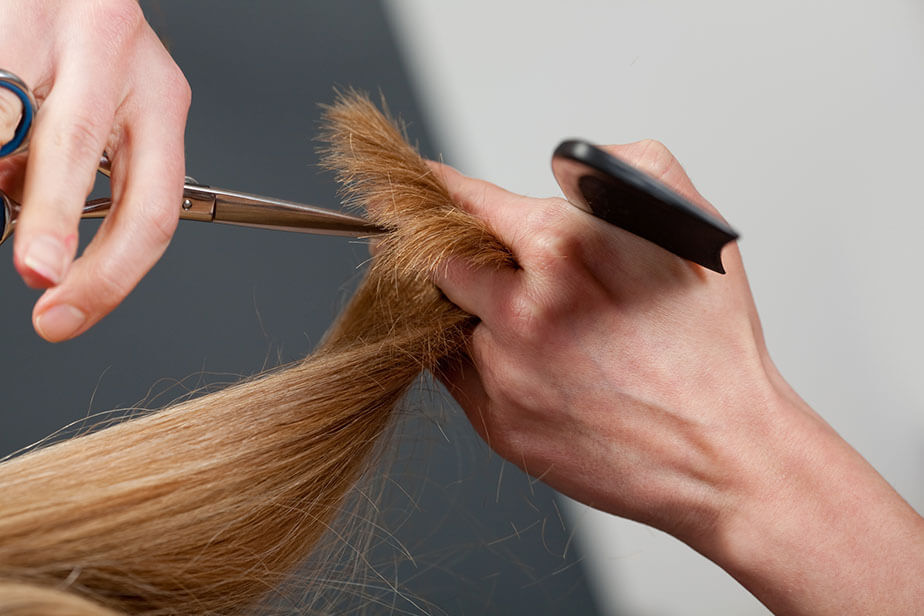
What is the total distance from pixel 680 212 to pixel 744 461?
31cm

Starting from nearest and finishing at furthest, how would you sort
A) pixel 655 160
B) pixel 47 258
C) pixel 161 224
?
pixel 47 258 < pixel 161 224 < pixel 655 160

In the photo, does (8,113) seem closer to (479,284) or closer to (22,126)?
(22,126)

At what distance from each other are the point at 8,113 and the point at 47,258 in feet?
0.44

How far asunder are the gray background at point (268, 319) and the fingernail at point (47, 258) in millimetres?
694

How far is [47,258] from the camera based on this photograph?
0.53m

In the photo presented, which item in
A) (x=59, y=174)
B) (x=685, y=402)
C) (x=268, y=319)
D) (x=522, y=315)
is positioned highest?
(x=268, y=319)

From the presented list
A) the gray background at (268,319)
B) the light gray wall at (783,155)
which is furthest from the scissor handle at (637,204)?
the light gray wall at (783,155)

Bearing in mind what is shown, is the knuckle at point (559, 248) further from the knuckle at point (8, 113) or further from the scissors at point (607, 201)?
the knuckle at point (8, 113)

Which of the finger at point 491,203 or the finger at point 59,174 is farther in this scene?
the finger at point 491,203

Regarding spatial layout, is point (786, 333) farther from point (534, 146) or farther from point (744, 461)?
point (744, 461)

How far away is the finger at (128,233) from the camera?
0.58 metres

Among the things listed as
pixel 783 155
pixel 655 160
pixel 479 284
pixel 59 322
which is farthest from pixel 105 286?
pixel 783 155

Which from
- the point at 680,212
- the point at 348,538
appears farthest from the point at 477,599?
the point at 680,212

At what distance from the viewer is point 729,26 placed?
133 centimetres
